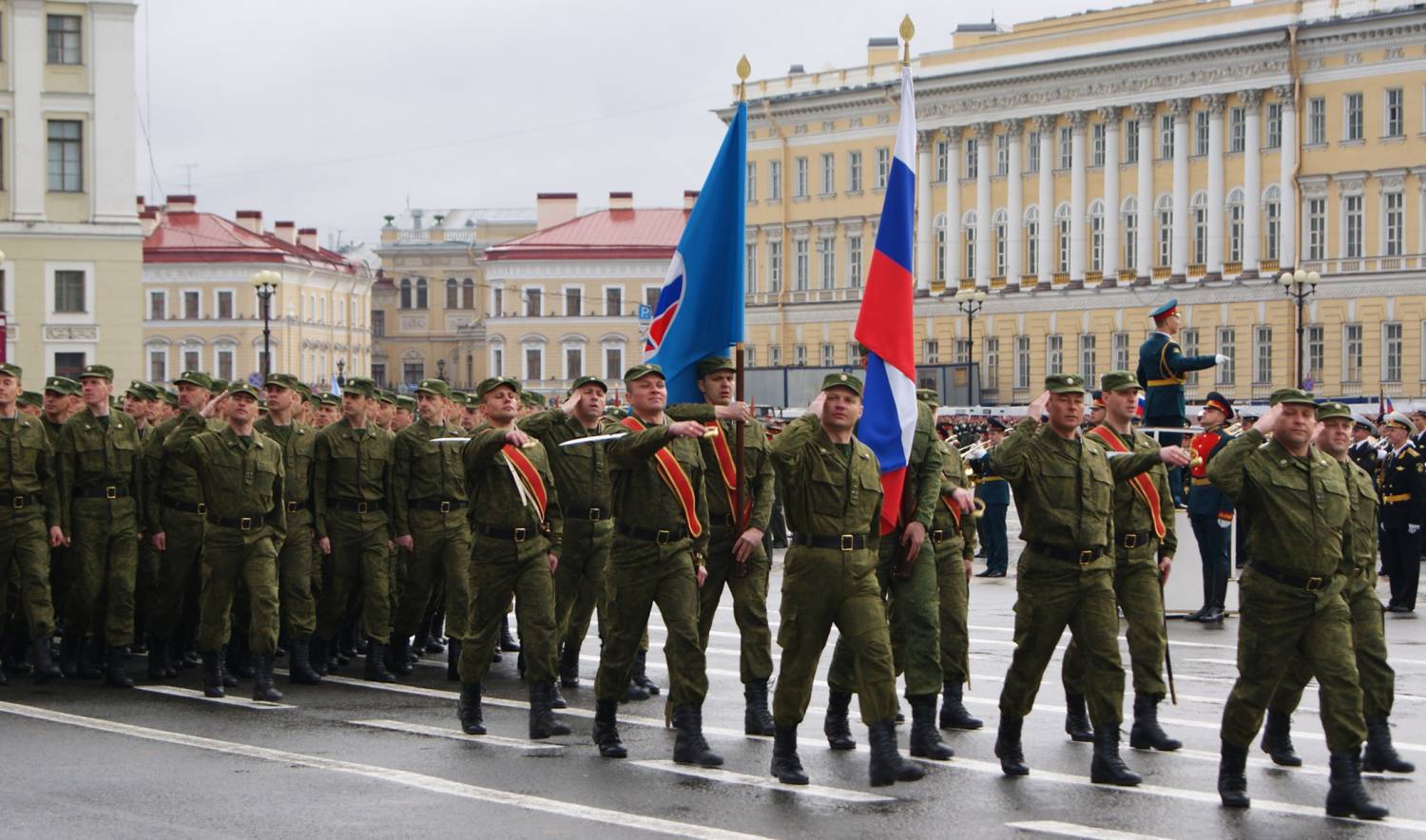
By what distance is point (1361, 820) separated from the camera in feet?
31.1

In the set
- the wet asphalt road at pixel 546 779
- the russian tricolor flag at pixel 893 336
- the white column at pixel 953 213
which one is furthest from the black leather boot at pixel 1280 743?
the white column at pixel 953 213

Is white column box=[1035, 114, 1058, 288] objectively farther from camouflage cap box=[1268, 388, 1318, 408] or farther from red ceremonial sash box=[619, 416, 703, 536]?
camouflage cap box=[1268, 388, 1318, 408]

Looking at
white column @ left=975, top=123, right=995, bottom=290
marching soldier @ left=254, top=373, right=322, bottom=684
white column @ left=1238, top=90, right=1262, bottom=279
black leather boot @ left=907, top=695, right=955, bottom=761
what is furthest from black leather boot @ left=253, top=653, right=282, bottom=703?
white column @ left=975, top=123, right=995, bottom=290

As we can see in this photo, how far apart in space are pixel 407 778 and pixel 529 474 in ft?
7.83

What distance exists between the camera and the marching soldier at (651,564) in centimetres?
1095

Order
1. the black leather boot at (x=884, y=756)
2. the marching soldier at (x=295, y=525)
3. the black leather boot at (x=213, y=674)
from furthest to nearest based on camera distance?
the marching soldier at (x=295, y=525)
the black leather boot at (x=213, y=674)
the black leather boot at (x=884, y=756)

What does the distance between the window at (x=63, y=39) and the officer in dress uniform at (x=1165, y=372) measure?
4481 centimetres

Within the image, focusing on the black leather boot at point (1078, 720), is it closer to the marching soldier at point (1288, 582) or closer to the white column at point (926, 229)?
the marching soldier at point (1288, 582)

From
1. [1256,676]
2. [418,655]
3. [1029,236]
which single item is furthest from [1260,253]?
[1256,676]

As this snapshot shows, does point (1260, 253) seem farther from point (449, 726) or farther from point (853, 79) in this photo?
point (449, 726)

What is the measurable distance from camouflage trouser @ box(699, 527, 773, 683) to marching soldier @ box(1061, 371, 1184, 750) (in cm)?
167

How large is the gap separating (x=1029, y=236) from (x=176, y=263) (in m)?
50.8

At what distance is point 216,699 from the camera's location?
13484 mm

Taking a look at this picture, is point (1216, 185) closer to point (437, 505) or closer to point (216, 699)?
point (437, 505)
